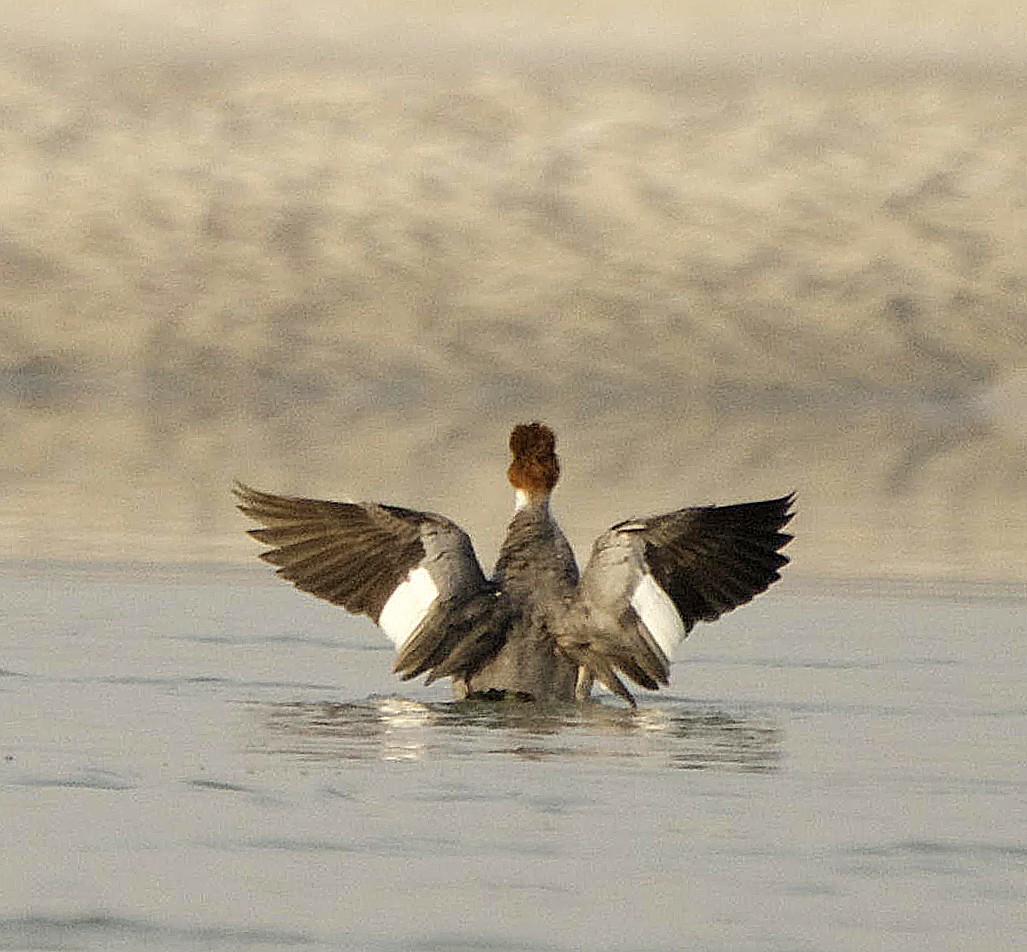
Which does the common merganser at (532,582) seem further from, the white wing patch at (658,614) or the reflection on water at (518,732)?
the reflection on water at (518,732)

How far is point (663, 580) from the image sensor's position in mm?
10641

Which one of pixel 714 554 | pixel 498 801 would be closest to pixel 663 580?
pixel 714 554

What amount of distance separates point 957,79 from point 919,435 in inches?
1197

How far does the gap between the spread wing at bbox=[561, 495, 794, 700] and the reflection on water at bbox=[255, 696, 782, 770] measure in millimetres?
195

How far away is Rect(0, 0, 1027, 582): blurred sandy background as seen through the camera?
→ 36.7 meters

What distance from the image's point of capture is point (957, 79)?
6353 centimetres

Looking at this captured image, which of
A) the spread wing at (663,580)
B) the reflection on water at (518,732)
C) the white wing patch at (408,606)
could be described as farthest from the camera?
the white wing patch at (408,606)

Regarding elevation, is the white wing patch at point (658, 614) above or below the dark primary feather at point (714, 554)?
below

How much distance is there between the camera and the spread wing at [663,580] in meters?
10.3

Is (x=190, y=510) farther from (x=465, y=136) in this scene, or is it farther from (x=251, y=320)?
(x=465, y=136)

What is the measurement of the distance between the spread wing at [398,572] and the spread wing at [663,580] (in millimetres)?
339

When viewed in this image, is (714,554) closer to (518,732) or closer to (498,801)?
(518,732)

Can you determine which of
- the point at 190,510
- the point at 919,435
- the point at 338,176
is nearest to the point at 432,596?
the point at 190,510

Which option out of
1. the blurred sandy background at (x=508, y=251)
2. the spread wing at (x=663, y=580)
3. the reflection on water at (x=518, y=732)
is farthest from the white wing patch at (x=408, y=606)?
the blurred sandy background at (x=508, y=251)
